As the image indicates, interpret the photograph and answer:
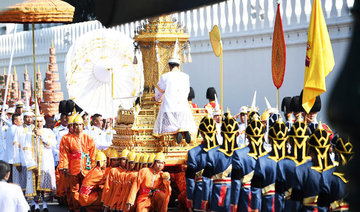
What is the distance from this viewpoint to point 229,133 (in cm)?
805

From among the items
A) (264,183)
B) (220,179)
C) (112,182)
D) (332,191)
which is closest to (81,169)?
(112,182)

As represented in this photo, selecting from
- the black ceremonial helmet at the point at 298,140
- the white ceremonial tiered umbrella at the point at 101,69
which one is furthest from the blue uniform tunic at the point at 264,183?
the white ceremonial tiered umbrella at the point at 101,69

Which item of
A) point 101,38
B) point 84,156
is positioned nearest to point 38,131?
point 84,156

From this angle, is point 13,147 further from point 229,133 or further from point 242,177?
point 242,177

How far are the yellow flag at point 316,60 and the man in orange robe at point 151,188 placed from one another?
2.34m

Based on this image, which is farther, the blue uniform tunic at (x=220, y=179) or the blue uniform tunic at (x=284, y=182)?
the blue uniform tunic at (x=220, y=179)

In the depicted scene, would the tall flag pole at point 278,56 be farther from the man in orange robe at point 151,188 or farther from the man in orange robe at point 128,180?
the man in orange robe at point 128,180

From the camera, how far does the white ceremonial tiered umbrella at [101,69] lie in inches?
456

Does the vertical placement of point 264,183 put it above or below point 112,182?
above

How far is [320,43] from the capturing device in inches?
303

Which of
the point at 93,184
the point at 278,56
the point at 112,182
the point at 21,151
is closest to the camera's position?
the point at 278,56

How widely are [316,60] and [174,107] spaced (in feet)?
8.27

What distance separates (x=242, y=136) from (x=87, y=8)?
28.6 ft

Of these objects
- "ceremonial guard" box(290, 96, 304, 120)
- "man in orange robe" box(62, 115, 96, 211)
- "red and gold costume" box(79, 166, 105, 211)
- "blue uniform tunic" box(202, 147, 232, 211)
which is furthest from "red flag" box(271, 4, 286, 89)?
"man in orange robe" box(62, 115, 96, 211)
